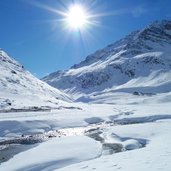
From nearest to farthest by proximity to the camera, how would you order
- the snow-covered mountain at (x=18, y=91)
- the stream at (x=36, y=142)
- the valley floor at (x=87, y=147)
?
the valley floor at (x=87, y=147) → the stream at (x=36, y=142) → the snow-covered mountain at (x=18, y=91)

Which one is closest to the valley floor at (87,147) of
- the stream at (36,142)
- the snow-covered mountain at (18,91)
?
the stream at (36,142)

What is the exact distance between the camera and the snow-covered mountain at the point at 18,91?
2762 inches

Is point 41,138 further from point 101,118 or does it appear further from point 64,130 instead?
point 101,118

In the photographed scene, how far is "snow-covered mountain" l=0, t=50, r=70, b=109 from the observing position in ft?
230

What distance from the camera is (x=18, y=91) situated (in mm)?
84625

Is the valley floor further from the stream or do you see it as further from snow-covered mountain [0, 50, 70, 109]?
snow-covered mountain [0, 50, 70, 109]

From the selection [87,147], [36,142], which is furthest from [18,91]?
[87,147]

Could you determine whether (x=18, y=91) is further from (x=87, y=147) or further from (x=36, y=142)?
(x=87, y=147)

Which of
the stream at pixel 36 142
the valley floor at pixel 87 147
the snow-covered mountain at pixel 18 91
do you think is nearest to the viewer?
the valley floor at pixel 87 147

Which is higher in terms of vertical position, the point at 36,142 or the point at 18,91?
the point at 18,91

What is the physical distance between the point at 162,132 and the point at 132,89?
135776 millimetres

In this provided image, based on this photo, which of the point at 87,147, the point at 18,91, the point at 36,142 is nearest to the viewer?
the point at 87,147

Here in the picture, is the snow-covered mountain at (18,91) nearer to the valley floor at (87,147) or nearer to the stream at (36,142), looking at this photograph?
the valley floor at (87,147)

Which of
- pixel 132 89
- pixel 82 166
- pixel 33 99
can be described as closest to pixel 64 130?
pixel 82 166
